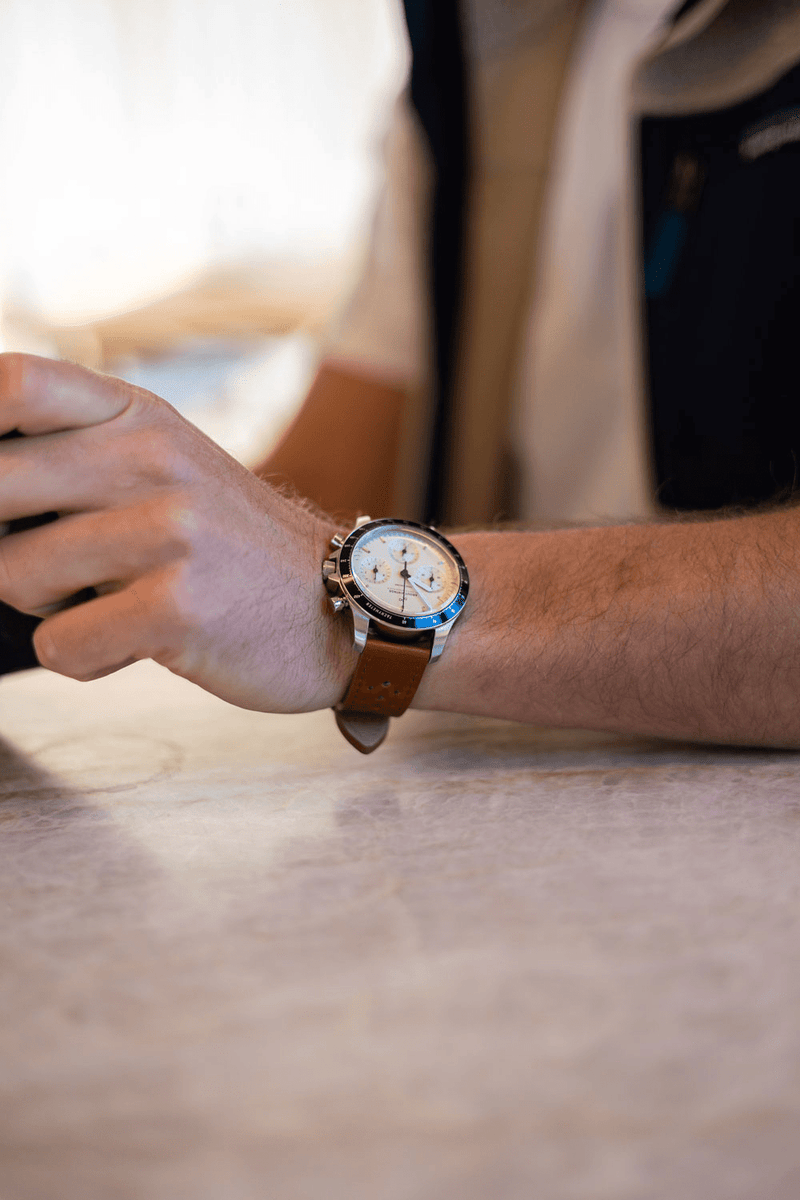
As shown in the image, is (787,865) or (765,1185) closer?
(765,1185)

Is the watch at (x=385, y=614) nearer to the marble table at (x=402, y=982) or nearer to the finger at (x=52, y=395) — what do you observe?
the marble table at (x=402, y=982)

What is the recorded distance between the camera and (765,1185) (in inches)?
7.5

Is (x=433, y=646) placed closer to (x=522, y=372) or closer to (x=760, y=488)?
(x=760, y=488)

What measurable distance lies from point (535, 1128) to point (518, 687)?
0.97 feet

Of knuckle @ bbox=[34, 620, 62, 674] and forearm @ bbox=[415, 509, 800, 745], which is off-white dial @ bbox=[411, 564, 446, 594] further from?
knuckle @ bbox=[34, 620, 62, 674]

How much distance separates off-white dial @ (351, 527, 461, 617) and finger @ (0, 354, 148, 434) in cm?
16

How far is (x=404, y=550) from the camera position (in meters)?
0.50

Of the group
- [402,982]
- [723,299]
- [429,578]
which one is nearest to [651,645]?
[429,578]

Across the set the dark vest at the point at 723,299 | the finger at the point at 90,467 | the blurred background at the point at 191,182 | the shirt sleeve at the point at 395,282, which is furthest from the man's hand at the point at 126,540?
the blurred background at the point at 191,182

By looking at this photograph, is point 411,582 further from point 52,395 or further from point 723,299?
point 723,299

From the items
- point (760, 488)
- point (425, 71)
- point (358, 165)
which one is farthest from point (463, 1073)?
point (358, 165)

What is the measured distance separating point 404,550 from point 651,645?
0.53 ft

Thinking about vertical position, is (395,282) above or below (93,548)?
above

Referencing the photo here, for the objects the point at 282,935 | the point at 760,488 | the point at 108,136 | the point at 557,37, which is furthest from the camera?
the point at 108,136
